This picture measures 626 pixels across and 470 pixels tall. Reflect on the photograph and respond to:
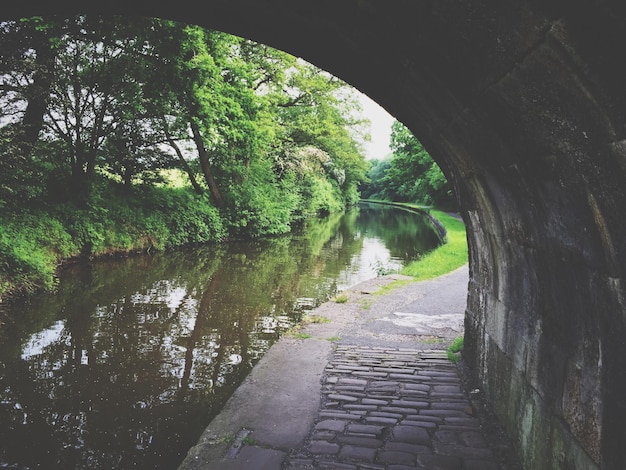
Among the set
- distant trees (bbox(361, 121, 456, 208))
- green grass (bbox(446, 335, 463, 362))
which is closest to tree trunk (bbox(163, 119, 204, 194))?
green grass (bbox(446, 335, 463, 362))

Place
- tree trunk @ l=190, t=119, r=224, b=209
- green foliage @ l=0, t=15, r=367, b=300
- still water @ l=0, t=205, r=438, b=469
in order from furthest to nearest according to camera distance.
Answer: tree trunk @ l=190, t=119, r=224, b=209, green foliage @ l=0, t=15, r=367, b=300, still water @ l=0, t=205, r=438, b=469

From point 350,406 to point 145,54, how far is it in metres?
14.0

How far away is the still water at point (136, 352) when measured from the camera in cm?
474

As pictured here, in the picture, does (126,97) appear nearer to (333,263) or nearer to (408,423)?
(333,263)

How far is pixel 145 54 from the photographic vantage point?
1484cm

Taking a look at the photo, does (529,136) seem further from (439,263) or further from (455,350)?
(439,263)

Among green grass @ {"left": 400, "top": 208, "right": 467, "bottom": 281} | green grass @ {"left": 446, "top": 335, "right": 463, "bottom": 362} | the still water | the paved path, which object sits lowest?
the still water

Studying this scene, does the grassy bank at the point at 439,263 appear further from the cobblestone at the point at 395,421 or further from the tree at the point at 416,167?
the tree at the point at 416,167

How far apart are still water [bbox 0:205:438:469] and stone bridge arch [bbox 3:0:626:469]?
3558 millimetres

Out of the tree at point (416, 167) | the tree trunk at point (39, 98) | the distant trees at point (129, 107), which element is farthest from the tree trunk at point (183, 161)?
the tree at point (416, 167)

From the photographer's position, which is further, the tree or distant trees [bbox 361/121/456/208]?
the tree

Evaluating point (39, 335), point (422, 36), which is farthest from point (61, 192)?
point (422, 36)

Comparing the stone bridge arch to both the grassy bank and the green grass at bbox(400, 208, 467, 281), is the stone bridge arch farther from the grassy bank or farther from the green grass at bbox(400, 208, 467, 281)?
the green grass at bbox(400, 208, 467, 281)

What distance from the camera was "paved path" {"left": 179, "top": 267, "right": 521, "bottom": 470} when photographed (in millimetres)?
3664
